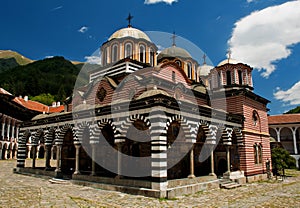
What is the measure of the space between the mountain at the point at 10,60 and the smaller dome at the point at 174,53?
5897 inches

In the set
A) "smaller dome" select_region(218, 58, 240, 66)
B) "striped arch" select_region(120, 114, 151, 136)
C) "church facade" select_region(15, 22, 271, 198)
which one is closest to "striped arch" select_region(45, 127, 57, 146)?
"church facade" select_region(15, 22, 271, 198)

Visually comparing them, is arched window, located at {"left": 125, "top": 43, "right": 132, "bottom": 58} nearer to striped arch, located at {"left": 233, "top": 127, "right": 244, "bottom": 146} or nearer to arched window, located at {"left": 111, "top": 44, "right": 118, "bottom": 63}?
arched window, located at {"left": 111, "top": 44, "right": 118, "bottom": 63}

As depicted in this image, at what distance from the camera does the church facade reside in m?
10.9

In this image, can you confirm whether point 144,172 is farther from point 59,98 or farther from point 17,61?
point 17,61

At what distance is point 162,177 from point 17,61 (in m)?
188

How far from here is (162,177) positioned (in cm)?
991

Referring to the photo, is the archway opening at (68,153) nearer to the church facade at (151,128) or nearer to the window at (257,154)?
the church facade at (151,128)

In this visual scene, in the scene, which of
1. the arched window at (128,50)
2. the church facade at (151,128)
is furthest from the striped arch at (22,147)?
the arched window at (128,50)

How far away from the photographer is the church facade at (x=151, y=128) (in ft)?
35.8

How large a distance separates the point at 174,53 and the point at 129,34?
537 cm

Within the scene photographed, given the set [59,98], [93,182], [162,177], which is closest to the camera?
[162,177]

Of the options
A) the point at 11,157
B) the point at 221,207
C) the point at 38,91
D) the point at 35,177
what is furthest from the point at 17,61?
the point at 221,207

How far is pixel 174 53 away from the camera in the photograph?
75.6 feet

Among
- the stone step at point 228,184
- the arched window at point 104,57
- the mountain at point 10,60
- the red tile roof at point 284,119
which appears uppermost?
the mountain at point 10,60
